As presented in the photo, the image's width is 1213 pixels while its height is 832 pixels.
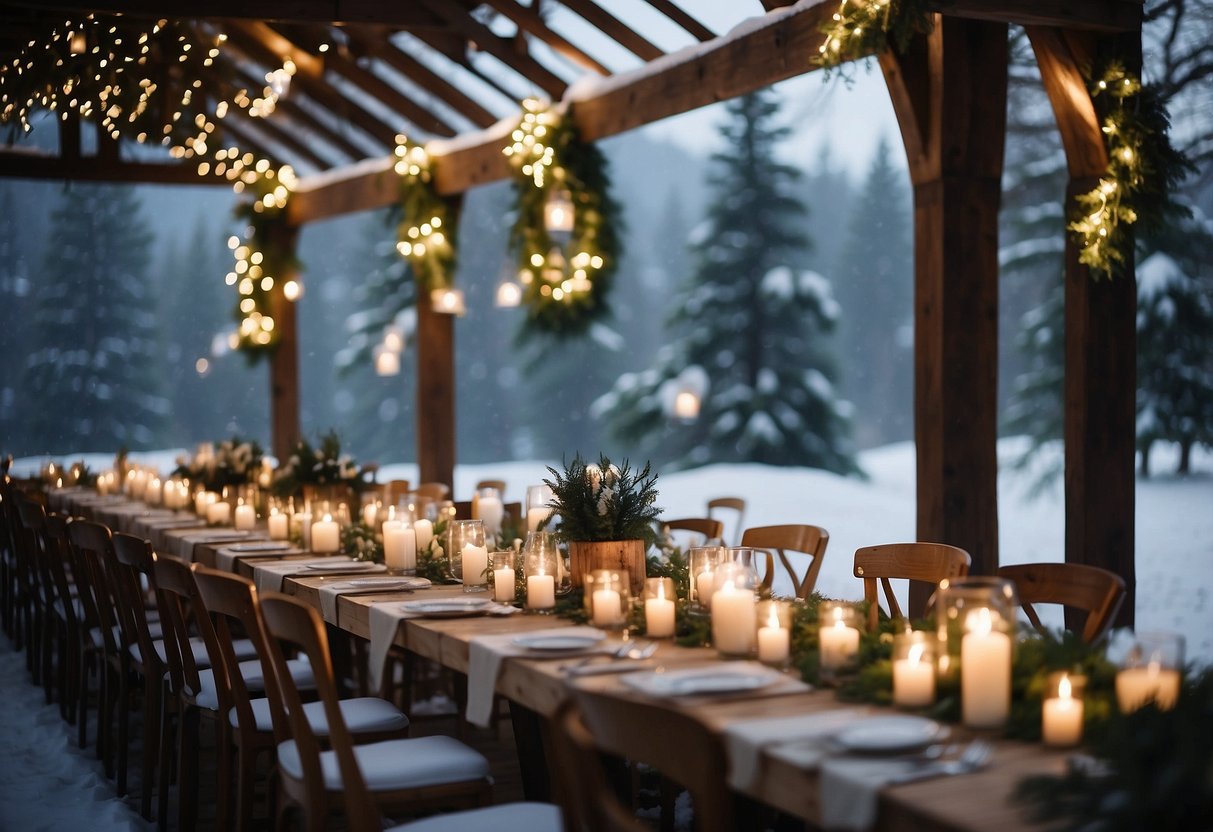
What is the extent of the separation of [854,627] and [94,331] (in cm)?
1989

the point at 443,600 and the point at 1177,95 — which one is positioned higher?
the point at 1177,95

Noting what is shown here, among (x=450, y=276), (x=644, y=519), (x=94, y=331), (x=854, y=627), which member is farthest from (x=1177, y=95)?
(x=94, y=331)

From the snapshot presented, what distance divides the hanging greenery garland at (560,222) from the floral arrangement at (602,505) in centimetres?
449

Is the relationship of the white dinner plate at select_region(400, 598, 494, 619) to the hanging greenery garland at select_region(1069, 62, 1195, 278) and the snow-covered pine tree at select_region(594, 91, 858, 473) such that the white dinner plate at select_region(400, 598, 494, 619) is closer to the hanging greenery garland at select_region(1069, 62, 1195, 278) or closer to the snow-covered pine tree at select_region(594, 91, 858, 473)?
the hanging greenery garland at select_region(1069, 62, 1195, 278)

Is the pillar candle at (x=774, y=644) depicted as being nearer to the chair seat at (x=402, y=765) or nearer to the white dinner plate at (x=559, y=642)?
the white dinner plate at (x=559, y=642)

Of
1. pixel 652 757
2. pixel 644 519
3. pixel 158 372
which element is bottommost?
pixel 652 757

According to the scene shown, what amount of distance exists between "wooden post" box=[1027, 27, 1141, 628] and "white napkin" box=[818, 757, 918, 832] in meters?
3.41

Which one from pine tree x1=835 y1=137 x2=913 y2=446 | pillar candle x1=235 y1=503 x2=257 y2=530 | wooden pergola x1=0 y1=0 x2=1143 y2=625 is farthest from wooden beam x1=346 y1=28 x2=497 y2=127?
pine tree x1=835 y1=137 x2=913 y2=446

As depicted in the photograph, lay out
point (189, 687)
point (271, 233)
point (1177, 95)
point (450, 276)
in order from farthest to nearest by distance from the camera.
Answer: point (271, 233), point (450, 276), point (1177, 95), point (189, 687)

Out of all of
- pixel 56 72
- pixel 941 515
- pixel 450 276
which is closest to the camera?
pixel 941 515

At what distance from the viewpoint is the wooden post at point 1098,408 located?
16.9 ft

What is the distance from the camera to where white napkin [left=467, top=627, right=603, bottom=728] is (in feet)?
9.28

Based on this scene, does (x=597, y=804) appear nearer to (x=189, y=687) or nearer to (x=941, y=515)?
(x=189, y=687)

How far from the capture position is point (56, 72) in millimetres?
6375
